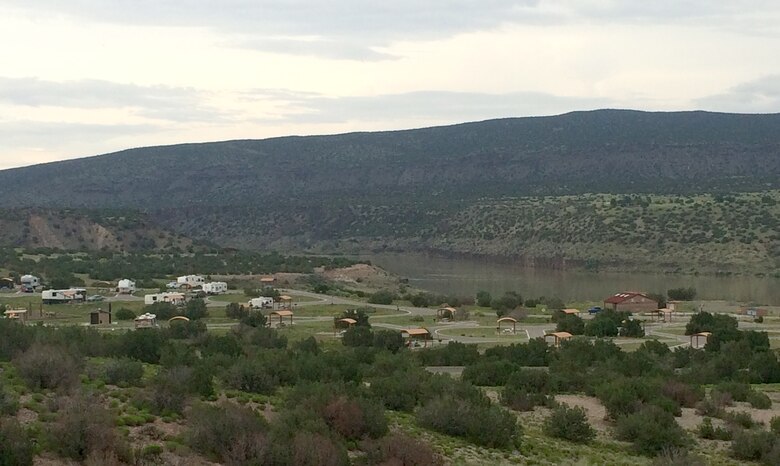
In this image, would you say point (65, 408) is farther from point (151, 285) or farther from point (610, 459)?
point (151, 285)

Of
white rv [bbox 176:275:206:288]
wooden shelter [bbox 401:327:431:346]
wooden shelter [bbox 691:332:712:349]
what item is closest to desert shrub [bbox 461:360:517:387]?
wooden shelter [bbox 401:327:431:346]

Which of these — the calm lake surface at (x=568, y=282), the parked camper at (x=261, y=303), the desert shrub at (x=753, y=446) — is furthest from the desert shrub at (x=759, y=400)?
the calm lake surface at (x=568, y=282)

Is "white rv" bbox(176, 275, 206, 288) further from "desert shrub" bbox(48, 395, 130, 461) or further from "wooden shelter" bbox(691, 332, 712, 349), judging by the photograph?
"desert shrub" bbox(48, 395, 130, 461)

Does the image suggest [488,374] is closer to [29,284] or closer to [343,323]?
[343,323]

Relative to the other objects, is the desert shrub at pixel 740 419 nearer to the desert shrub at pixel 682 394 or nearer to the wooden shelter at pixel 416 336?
the desert shrub at pixel 682 394

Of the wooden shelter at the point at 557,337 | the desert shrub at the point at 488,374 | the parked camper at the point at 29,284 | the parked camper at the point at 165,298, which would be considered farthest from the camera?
the parked camper at the point at 29,284

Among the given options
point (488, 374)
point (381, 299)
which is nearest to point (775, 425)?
point (488, 374)
